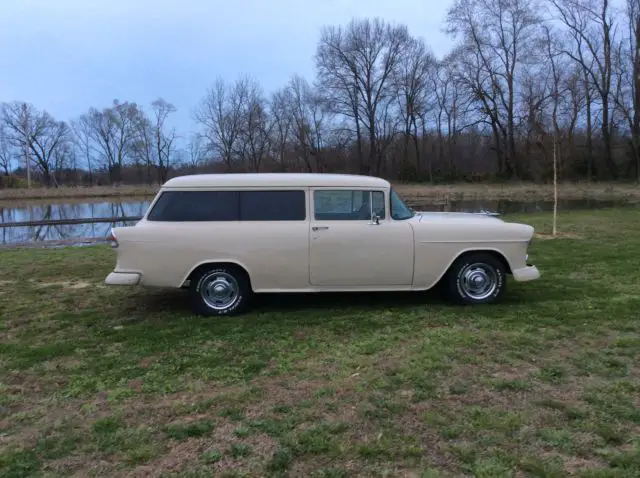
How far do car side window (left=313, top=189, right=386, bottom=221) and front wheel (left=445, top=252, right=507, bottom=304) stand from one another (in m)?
1.27

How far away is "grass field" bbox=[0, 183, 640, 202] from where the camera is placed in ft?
118

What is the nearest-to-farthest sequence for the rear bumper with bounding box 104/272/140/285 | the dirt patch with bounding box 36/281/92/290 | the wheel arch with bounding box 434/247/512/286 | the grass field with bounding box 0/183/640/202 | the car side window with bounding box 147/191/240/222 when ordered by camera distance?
the rear bumper with bounding box 104/272/140/285, the car side window with bounding box 147/191/240/222, the wheel arch with bounding box 434/247/512/286, the dirt patch with bounding box 36/281/92/290, the grass field with bounding box 0/183/640/202

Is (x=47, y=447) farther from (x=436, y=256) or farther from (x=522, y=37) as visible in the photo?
(x=522, y=37)

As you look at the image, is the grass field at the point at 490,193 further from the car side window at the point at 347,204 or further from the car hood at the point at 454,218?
the car side window at the point at 347,204

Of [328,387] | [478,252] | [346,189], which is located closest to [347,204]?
[346,189]

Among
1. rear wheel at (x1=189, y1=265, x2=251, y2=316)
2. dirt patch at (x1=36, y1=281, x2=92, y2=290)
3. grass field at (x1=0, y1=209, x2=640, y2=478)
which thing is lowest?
grass field at (x1=0, y1=209, x2=640, y2=478)

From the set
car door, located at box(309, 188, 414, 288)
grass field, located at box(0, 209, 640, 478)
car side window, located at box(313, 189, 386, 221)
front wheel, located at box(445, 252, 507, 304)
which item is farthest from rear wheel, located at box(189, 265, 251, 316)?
front wheel, located at box(445, 252, 507, 304)

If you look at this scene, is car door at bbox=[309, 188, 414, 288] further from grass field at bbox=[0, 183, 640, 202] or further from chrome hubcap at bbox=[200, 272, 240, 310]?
grass field at bbox=[0, 183, 640, 202]

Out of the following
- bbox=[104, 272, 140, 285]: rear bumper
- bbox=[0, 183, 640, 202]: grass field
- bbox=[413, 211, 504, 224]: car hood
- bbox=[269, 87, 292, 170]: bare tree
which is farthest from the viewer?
bbox=[269, 87, 292, 170]: bare tree

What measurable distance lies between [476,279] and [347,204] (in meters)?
1.99

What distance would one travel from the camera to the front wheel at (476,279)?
22.2 ft

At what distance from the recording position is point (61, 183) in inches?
3223

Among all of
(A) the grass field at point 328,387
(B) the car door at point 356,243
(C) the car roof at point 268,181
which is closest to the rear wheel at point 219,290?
(A) the grass field at point 328,387

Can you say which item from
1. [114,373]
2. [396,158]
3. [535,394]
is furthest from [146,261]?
[396,158]
